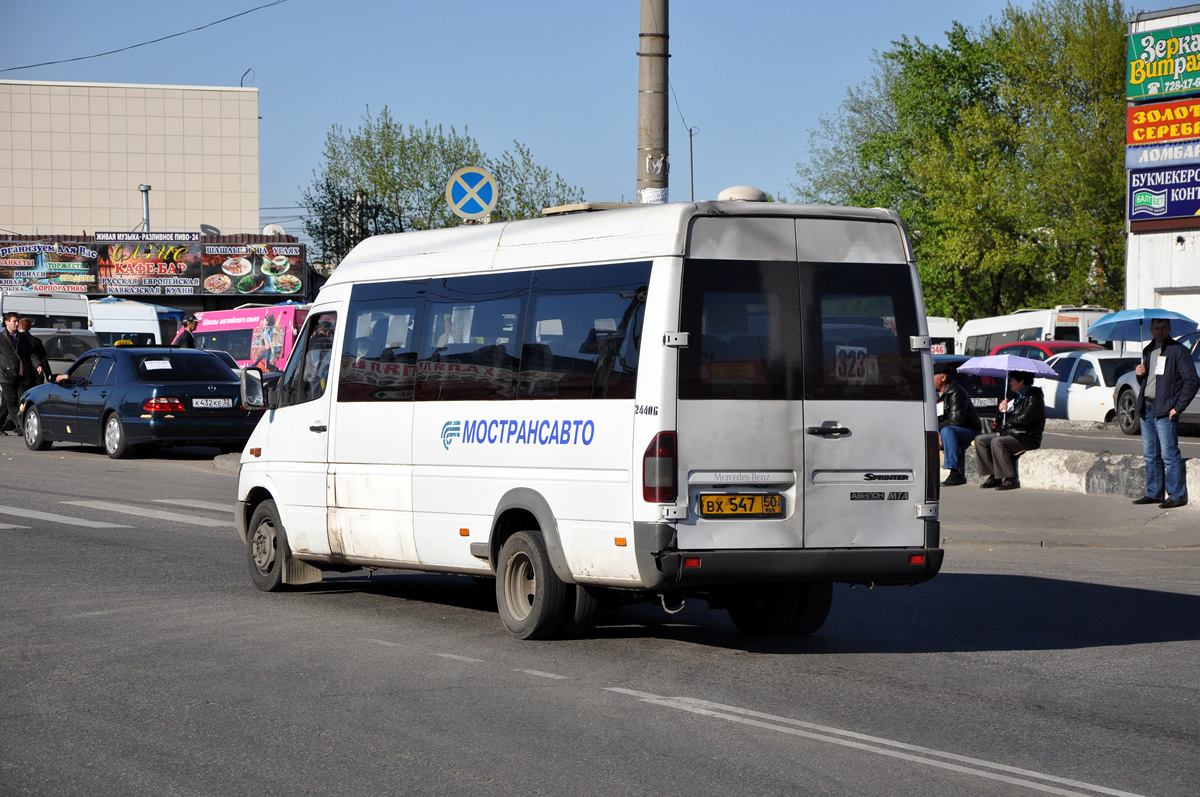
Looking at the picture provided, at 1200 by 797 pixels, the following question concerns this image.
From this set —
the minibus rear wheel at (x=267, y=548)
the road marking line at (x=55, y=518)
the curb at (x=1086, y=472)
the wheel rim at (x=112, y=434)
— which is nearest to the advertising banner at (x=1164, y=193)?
the curb at (x=1086, y=472)

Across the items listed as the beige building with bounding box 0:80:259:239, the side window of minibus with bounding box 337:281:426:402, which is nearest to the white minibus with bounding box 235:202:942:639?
the side window of minibus with bounding box 337:281:426:402

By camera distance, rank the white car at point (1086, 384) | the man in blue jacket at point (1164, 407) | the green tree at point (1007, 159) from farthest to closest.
A: 1. the green tree at point (1007, 159)
2. the white car at point (1086, 384)
3. the man in blue jacket at point (1164, 407)

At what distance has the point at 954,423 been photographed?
18.1 metres

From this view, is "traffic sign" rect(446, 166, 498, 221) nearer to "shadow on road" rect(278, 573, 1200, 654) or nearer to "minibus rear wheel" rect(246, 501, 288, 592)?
"shadow on road" rect(278, 573, 1200, 654)

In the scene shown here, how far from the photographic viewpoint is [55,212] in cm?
9206

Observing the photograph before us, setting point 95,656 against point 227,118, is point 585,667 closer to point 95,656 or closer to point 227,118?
point 95,656

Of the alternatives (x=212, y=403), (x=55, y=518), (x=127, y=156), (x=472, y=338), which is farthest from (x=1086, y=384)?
(x=127, y=156)

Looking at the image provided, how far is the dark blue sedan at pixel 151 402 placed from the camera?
2108 centimetres

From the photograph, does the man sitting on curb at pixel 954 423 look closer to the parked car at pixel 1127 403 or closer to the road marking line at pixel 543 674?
the parked car at pixel 1127 403

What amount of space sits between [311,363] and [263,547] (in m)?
1.39

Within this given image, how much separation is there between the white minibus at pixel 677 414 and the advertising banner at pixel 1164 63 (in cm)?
3518

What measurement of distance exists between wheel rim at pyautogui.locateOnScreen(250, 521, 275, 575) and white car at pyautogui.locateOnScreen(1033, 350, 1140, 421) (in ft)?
71.8

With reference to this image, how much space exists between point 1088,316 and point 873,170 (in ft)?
87.9

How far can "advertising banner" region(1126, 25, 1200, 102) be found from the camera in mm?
39469
